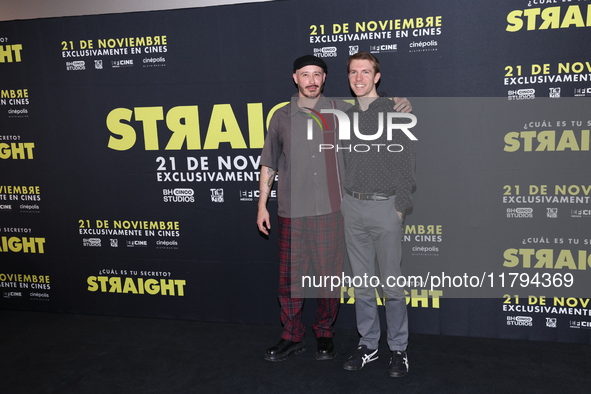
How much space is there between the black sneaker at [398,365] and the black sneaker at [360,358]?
0.12m

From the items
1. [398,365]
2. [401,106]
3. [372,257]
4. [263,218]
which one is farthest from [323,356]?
[401,106]

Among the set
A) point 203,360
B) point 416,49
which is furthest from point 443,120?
point 203,360

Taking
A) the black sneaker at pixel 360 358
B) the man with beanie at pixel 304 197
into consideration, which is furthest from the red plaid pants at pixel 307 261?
the black sneaker at pixel 360 358

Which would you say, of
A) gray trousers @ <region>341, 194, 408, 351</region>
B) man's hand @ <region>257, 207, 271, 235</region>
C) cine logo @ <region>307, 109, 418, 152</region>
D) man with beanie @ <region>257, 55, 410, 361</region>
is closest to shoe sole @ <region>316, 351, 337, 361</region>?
man with beanie @ <region>257, 55, 410, 361</region>

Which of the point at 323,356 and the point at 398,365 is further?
the point at 323,356

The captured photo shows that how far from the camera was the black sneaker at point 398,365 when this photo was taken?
7.71 ft

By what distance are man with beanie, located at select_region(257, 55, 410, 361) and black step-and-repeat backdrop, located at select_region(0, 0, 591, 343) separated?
13.2 inches

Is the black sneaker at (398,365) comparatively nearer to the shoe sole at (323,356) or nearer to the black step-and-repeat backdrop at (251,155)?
the shoe sole at (323,356)

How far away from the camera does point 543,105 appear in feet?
8.39

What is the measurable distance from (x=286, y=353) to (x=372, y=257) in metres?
0.73

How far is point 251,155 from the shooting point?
9.57ft

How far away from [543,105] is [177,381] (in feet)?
8.02

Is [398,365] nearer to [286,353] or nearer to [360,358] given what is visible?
[360,358]

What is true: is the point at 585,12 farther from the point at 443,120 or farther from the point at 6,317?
the point at 6,317
